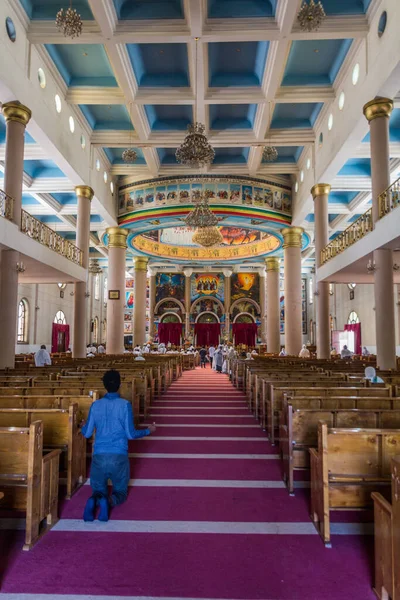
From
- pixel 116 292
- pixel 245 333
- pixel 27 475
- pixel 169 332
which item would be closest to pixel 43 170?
pixel 116 292

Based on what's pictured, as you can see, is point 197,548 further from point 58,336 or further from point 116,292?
point 58,336

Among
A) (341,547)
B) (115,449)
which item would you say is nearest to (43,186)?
(115,449)

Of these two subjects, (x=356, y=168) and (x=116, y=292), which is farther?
(x=116, y=292)

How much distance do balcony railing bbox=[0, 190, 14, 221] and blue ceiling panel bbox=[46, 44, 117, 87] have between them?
4.33m

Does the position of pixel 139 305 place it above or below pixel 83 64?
below

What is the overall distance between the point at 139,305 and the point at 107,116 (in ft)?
41.6

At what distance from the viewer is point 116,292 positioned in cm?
1986

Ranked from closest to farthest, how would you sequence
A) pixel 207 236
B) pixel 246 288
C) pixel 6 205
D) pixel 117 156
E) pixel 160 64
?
pixel 6 205, pixel 160 64, pixel 117 156, pixel 207 236, pixel 246 288

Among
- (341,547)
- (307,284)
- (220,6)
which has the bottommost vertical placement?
(341,547)

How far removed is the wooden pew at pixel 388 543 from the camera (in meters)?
2.16

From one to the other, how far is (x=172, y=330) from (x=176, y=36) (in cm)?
2606

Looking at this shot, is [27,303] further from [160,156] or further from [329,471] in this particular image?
[329,471]

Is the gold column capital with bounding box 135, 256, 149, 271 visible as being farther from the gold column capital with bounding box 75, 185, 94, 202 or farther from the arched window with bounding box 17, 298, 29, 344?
the gold column capital with bounding box 75, 185, 94, 202

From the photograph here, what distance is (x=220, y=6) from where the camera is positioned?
10227 mm
